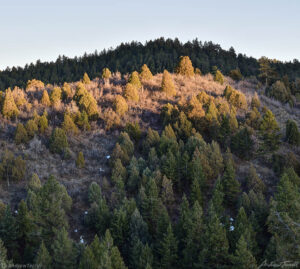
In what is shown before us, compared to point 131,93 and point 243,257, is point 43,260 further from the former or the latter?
point 131,93

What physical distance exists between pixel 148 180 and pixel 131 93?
18970mm

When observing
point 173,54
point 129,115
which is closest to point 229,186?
point 129,115

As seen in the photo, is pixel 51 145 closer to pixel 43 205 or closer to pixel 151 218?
pixel 43 205

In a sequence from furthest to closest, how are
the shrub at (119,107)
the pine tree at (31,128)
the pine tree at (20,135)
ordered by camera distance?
the shrub at (119,107), the pine tree at (31,128), the pine tree at (20,135)

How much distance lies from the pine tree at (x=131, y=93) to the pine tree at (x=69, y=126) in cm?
1064

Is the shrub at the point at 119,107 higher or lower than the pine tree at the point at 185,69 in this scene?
lower

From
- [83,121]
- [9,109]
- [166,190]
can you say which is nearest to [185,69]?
[83,121]

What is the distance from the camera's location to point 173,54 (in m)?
84.9

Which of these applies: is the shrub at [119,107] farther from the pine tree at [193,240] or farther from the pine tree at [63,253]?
the pine tree at [63,253]

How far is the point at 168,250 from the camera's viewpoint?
18734 mm

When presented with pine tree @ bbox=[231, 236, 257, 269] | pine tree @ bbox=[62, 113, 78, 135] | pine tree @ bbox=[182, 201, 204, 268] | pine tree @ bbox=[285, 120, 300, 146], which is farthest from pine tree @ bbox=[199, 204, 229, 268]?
pine tree @ bbox=[62, 113, 78, 135]

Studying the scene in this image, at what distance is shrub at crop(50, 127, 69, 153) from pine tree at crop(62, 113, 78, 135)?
2.75 m

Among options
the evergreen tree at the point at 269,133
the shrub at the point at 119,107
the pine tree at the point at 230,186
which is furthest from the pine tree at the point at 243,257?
the shrub at the point at 119,107

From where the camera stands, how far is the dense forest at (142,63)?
74250 millimetres
